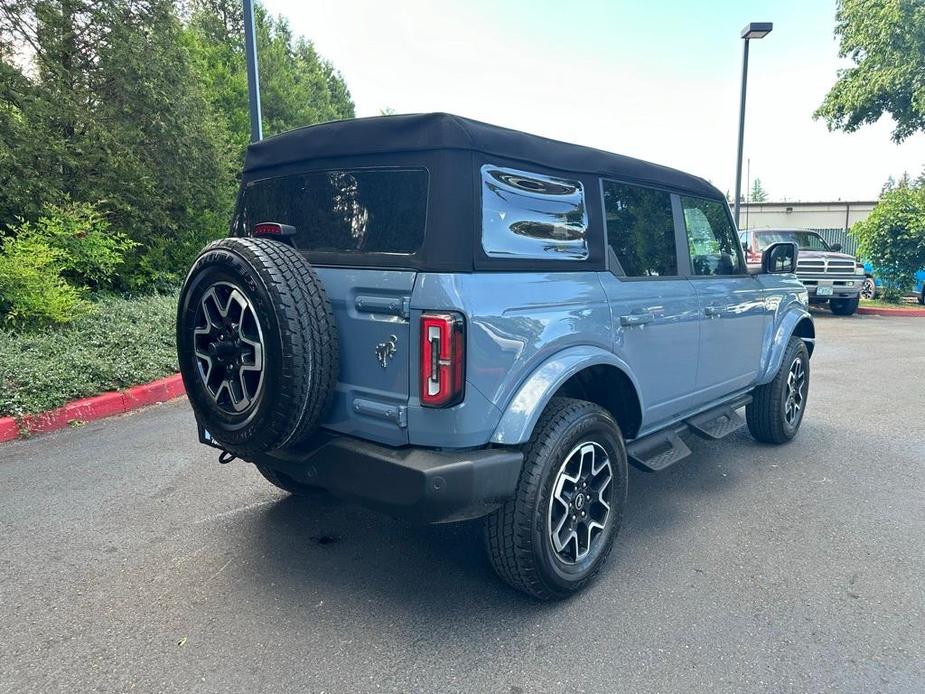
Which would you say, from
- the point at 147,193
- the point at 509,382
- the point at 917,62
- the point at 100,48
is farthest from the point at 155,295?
the point at 917,62

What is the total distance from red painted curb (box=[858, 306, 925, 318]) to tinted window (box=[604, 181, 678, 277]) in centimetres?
1381

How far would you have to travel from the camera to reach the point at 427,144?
2.46 metres

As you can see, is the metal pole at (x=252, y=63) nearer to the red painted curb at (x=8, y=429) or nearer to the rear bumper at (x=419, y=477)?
the red painted curb at (x=8, y=429)

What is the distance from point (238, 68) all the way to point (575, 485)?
15280 mm

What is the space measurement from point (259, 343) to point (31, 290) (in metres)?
5.55

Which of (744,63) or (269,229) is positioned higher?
(744,63)

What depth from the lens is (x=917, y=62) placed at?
51.0 ft

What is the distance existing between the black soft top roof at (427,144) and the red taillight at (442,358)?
72 centimetres

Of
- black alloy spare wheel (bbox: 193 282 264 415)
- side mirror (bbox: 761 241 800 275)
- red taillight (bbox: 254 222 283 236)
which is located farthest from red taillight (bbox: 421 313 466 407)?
side mirror (bbox: 761 241 800 275)

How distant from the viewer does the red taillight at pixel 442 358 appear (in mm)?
2262

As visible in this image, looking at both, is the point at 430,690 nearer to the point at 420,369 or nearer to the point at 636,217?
the point at 420,369

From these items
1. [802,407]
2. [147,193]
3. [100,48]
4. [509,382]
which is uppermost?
[100,48]

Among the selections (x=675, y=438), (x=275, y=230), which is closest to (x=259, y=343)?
(x=275, y=230)

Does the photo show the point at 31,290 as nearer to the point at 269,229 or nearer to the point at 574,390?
the point at 269,229
